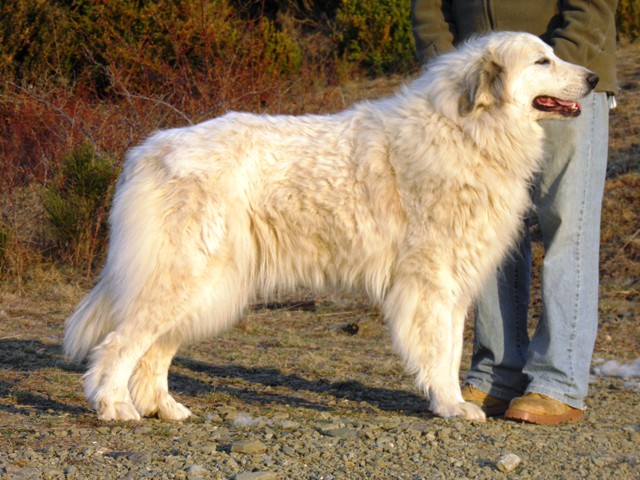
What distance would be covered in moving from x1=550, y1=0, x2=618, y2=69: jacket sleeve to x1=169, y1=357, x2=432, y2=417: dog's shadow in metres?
2.05

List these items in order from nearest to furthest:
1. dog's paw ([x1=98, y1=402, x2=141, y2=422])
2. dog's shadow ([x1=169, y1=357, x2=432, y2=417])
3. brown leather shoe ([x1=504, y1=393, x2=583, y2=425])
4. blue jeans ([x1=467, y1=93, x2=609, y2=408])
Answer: dog's paw ([x1=98, y1=402, x2=141, y2=422]), brown leather shoe ([x1=504, y1=393, x2=583, y2=425]), blue jeans ([x1=467, y1=93, x2=609, y2=408]), dog's shadow ([x1=169, y1=357, x2=432, y2=417])

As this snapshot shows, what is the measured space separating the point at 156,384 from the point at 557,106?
8.36 ft

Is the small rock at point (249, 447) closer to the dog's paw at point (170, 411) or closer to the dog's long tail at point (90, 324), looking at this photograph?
the dog's paw at point (170, 411)

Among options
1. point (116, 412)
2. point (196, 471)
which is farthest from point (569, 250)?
point (116, 412)

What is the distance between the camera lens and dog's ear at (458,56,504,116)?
4746mm

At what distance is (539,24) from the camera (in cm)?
505

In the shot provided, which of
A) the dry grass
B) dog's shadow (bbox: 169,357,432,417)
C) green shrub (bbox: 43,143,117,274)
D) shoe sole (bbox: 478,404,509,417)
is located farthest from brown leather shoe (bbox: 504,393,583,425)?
green shrub (bbox: 43,143,117,274)

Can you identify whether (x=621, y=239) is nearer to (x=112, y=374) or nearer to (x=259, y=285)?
(x=259, y=285)

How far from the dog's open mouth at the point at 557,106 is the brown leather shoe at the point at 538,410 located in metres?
1.48

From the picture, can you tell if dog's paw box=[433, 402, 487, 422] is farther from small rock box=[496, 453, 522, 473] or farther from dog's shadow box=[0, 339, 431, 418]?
small rock box=[496, 453, 522, 473]

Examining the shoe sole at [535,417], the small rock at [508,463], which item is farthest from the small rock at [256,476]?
the shoe sole at [535,417]

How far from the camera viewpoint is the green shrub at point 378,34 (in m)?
15.5

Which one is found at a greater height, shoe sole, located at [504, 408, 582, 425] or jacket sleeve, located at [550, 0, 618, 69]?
jacket sleeve, located at [550, 0, 618, 69]

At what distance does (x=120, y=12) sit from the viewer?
1273cm
